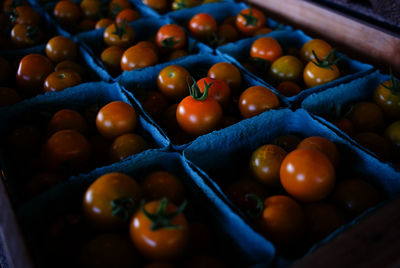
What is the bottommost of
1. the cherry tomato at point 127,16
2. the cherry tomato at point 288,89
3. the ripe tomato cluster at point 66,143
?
the ripe tomato cluster at point 66,143

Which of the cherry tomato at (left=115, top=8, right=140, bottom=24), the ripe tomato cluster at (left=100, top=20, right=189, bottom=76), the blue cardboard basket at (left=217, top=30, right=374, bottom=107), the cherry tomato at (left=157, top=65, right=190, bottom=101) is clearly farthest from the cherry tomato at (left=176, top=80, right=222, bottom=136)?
the cherry tomato at (left=115, top=8, right=140, bottom=24)

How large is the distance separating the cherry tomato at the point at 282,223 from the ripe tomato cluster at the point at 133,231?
0.47 ft

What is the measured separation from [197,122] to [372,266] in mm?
660

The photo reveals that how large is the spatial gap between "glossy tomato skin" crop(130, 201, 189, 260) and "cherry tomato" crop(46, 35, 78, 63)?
1064 mm

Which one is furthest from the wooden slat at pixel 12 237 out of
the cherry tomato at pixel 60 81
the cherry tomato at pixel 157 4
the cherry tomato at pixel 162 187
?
the cherry tomato at pixel 157 4

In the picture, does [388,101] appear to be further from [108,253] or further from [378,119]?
[108,253]

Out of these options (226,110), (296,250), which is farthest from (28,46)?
(296,250)

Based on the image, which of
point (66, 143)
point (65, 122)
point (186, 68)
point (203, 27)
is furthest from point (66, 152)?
point (203, 27)

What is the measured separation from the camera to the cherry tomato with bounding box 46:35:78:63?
4.91ft

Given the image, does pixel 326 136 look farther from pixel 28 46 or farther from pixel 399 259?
pixel 28 46

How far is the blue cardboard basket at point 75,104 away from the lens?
112cm

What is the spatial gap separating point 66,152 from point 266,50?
97cm

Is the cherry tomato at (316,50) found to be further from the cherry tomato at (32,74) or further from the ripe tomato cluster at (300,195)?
the cherry tomato at (32,74)

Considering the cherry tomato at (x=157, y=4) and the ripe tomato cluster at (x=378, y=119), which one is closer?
the ripe tomato cluster at (x=378, y=119)
